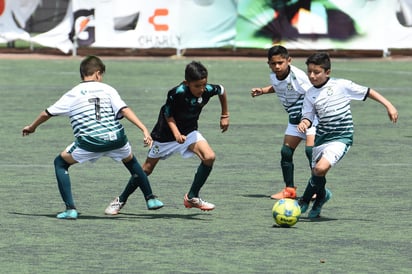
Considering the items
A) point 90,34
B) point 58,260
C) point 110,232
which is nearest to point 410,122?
point 110,232

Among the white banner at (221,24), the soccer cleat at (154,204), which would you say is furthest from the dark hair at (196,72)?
the white banner at (221,24)

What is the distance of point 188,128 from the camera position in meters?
12.4

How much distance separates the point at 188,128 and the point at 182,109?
0.23 m

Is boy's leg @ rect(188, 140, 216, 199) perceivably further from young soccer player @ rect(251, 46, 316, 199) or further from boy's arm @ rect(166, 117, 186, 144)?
young soccer player @ rect(251, 46, 316, 199)

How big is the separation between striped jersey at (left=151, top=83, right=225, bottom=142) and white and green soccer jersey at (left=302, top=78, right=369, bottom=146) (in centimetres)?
98

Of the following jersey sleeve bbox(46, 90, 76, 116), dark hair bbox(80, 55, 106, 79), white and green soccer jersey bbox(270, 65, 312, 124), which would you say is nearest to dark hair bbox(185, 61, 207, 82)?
dark hair bbox(80, 55, 106, 79)

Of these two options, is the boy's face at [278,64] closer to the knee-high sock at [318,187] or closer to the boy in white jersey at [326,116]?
the boy in white jersey at [326,116]

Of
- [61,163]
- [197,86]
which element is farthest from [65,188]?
[197,86]

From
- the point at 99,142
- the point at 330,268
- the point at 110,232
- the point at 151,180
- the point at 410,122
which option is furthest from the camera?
the point at 410,122

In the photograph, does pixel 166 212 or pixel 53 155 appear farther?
pixel 53 155

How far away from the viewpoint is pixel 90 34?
35.1m

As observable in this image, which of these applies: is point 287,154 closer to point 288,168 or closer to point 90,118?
point 288,168

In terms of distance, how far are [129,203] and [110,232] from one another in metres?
1.99

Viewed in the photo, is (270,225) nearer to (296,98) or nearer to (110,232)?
(110,232)
